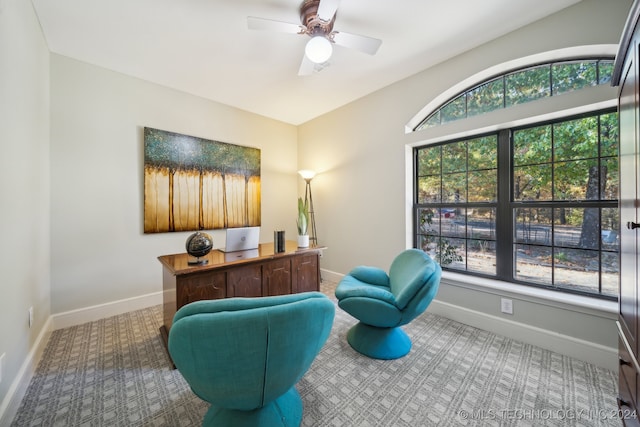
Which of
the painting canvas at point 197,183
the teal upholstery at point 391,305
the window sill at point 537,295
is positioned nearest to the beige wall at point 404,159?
the window sill at point 537,295

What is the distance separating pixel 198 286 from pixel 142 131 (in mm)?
2143

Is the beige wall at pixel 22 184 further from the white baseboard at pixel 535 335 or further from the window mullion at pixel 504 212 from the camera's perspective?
the window mullion at pixel 504 212

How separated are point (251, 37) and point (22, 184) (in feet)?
6.87

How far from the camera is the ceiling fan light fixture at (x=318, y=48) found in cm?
182

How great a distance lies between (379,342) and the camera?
197cm

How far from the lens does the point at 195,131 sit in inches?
128

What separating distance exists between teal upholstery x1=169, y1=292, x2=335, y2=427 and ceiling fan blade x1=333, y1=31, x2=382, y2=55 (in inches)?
75.2

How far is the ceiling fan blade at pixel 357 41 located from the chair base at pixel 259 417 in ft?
8.13

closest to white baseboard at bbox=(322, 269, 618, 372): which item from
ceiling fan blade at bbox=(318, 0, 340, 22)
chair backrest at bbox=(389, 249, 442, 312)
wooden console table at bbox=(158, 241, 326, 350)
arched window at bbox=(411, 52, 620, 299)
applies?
arched window at bbox=(411, 52, 620, 299)

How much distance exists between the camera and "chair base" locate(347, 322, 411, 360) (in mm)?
1931

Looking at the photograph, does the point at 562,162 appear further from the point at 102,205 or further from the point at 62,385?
the point at 102,205

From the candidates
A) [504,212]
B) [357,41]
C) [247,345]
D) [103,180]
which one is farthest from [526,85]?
[103,180]

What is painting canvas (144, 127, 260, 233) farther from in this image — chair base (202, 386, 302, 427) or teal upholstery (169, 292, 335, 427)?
chair base (202, 386, 302, 427)

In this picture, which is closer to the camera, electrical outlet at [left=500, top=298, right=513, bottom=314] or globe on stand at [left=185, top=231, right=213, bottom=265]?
globe on stand at [left=185, top=231, right=213, bottom=265]
